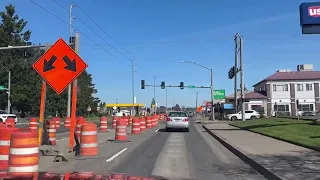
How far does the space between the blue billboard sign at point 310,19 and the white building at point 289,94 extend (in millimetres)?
49971

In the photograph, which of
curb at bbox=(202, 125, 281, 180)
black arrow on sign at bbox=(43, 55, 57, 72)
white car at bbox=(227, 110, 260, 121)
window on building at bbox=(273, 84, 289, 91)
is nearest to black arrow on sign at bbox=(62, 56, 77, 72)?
black arrow on sign at bbox=(43, 55, 57, 72)

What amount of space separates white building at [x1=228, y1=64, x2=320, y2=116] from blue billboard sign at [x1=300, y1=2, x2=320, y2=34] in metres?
50.0

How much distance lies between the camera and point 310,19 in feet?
93.0

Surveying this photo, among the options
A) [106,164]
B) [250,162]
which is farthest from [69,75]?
[250,162]

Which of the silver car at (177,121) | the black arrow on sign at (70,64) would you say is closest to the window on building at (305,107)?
the silver car at (177,121)

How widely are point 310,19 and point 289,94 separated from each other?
177ft

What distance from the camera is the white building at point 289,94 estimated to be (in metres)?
78.3

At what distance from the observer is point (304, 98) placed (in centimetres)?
7906

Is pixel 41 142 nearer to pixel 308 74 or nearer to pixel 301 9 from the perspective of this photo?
pixel 301 9

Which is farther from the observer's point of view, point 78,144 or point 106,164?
point 78,144

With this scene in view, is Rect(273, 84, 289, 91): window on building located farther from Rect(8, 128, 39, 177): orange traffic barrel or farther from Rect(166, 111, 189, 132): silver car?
Rect(8, 128, 39, 177): orange traffic barrel

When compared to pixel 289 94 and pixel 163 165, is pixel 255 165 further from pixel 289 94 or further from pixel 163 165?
pixel 289 94

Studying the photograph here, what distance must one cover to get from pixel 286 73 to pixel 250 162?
7516 centimetres

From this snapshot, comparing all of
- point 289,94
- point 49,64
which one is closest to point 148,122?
point 49,64
